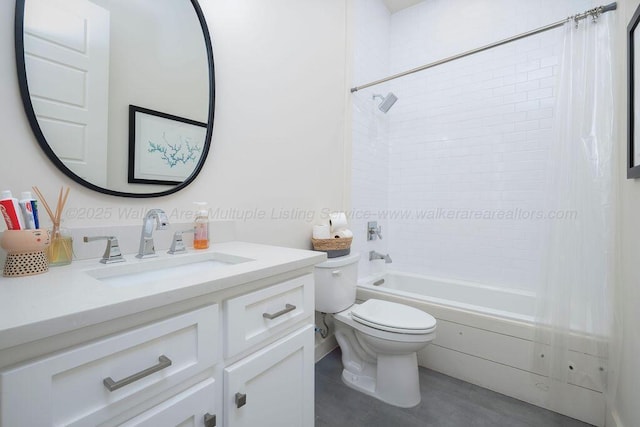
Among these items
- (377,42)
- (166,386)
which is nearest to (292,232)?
(166,386)

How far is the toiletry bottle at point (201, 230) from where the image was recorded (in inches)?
44.8

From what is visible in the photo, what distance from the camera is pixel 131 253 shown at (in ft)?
3.29

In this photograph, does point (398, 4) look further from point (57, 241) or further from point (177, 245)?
point (57, 241)

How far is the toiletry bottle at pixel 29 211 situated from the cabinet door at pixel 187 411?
22.2 inches

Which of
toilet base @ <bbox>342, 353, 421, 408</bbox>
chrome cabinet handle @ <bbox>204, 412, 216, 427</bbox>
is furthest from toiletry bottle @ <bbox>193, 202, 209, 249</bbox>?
toilet base @ <bbox>342, 353, 421, 408</bbox>

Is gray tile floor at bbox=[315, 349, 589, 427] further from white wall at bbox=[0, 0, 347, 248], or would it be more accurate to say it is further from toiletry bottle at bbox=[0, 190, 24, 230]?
toiletry bottle at bbox=[0, 190, 24, 230]

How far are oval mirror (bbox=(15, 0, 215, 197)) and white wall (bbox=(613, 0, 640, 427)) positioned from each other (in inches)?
68.9

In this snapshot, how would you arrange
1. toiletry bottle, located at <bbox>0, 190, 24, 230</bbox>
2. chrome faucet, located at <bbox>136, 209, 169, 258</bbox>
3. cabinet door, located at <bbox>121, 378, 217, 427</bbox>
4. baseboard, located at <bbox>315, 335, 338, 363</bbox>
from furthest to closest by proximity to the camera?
1. baseboard, located at <bbox>315, 335, 338, 363</bbox>
2. chrome faucet, located at <bbox>136, 209, 169, 258</bbox>
3. toiletry bottle, located at <bbox>0, 190, 24, 230</bbox>
4. cabinet door, located at <bbox>121, 378, 217, 427</bbox>

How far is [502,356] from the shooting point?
62.9 inches

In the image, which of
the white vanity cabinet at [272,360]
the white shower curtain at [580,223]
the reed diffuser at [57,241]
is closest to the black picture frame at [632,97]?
the white shower curtain at [580,223]

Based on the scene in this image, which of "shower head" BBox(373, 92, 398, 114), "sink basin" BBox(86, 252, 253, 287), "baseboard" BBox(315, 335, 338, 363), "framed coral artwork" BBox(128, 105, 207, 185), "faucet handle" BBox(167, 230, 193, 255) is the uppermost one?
"shower head" BBox(373, 92, 398, 114)

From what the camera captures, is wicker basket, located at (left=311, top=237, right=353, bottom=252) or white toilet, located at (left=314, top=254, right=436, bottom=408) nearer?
white toilet, located at (left=314, top=254, right=436, bottom=408)

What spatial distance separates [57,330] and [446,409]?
5.58 ft

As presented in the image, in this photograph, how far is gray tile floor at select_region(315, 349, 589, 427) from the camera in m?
1.39
